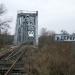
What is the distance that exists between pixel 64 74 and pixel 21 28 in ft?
197

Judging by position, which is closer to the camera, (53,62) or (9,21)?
(53,62)

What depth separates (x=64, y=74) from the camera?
1148 cm

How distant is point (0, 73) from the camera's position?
1351cm

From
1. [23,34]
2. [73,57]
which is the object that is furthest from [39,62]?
[23,34]

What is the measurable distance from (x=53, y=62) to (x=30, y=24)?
6251cm

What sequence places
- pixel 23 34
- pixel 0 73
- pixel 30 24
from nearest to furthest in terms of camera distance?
pixel 0 73
pixel 23 34
pixel 30 24

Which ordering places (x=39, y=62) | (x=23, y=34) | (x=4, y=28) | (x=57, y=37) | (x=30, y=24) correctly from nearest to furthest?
(x=39, y=62)
(x=57, y=37)
(x=4, y=28)
(x=23, y=34)
(x=30, y=24)

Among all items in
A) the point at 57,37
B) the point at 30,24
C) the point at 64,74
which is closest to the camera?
the point at 64,74

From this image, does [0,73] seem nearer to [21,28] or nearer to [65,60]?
[65,60]

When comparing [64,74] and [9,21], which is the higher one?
[9,21]

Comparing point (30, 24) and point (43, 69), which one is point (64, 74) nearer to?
point (43, 69)

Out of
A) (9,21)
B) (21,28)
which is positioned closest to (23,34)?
(21,28)

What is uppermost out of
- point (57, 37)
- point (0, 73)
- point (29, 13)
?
point (29, 13)

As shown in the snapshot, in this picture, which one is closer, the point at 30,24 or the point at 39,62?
the point at 39,62
